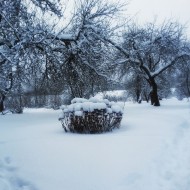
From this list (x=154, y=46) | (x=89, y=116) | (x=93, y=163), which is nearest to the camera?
(x=93, y=163)

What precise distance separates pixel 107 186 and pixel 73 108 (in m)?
4.15

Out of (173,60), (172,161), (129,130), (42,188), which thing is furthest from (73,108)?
(173,60)

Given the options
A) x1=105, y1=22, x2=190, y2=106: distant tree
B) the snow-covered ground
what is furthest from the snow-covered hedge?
x1=105, y1=22, x2=190, y2=106: distant tree

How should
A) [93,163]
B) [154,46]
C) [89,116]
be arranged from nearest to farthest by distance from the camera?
[93,163] → [89,116] → [154,46]

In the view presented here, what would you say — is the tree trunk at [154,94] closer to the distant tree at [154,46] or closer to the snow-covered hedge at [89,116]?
the distant tree at [154,46]

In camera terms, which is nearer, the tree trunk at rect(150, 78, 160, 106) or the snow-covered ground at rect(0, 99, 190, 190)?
the snow-covered ground at rect(0, 99, 190, 190)

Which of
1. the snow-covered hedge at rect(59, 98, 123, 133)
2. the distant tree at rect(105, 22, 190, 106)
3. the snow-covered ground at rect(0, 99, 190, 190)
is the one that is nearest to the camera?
the snow-covered ground at rect(0, 99, 190, 190)

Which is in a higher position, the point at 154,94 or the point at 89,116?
the point at 154,94

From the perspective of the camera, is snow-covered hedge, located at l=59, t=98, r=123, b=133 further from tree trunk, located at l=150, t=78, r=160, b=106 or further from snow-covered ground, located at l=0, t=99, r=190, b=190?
tree trunk, located at l=150, t=78, r=160, b=106

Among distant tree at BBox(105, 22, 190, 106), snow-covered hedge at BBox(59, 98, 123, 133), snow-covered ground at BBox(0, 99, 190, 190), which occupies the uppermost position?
distant tree at BBox(105, 22, 190, 106)

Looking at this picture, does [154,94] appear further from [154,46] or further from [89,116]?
[89,116]

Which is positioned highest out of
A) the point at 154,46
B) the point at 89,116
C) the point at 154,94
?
the point at 154,46

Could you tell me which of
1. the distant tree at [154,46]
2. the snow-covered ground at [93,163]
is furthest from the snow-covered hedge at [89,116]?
the distant tree at [154,46]

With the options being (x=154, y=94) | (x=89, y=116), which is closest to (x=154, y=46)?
(x=154, y=94)
